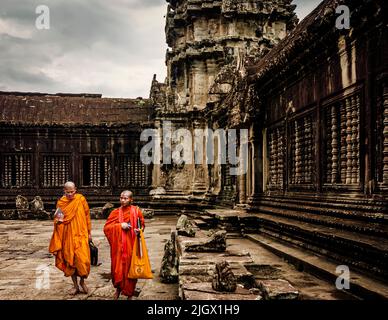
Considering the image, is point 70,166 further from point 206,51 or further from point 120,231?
point 120,231

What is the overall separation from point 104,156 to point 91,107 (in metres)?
2.83

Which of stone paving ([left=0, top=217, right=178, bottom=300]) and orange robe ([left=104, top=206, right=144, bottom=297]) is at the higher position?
orange robe ([left=104, top=206, right=144, bottom=297])

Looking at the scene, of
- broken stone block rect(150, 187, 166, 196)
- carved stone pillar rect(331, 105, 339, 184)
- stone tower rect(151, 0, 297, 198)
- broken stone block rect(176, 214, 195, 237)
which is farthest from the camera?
broken stone block rect(150, 187, 166, 196)

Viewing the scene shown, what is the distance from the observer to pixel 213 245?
6770mm

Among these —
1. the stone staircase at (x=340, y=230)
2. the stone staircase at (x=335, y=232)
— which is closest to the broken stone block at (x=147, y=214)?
the stone staircase at (x=335, y=232)

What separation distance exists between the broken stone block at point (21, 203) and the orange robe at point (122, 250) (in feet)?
49.1

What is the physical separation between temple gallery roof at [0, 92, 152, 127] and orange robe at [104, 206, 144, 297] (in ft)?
49.8

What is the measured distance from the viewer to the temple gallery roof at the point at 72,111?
68.6 feet

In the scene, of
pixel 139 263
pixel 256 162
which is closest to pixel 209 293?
pixel 139 263

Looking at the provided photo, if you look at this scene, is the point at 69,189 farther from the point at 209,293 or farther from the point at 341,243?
the point at 341,243

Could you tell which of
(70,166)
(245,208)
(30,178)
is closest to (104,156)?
(70,166)

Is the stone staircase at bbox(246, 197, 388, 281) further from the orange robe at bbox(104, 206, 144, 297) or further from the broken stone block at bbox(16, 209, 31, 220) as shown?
the broken stone block at bbox(16, 209, 31, 220)

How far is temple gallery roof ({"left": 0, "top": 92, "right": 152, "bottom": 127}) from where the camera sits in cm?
2091

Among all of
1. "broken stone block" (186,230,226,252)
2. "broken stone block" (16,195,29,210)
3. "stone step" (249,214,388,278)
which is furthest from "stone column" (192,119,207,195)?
"broken stone block" (186,230,226,252)
